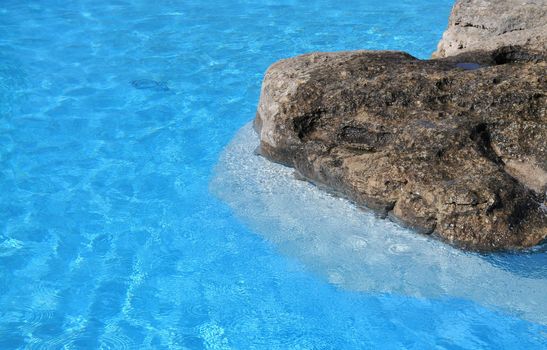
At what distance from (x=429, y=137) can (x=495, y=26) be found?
1880mm

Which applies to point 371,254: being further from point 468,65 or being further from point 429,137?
point 468,65

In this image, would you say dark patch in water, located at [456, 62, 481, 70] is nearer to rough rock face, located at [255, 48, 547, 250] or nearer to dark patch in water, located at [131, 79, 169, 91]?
rough rock face, located at [255, 48, 547, 250]

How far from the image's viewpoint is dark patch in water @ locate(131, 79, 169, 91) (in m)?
8.02

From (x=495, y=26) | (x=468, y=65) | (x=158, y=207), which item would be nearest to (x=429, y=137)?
(x=468, y=65)

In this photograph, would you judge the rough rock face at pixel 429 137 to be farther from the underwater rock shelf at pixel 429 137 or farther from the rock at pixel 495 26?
the rock at pixel 495 26

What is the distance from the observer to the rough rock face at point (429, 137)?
15.5ft

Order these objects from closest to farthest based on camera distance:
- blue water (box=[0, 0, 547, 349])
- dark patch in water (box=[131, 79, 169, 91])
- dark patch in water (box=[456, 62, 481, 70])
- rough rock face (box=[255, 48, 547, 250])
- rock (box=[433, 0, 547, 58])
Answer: blue water (box=[0, 0, 547, 349])
rough rock face (box=[255, 48, 547, 250])
dark patch in water (box=[456, 62, 481, 70])
rock (box=[433, 0, 547, 58])
dark patch in water (box=[131, 79, 169, 91])

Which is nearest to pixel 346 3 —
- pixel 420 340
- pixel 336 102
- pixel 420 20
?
pixel 420 20

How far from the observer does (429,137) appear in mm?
5051

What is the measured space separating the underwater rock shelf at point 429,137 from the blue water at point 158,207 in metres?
0.44

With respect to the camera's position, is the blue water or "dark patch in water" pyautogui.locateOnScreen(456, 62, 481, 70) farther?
"dark patch in water" pyautogui.locateOnScreen(456, 62, 481, 70)

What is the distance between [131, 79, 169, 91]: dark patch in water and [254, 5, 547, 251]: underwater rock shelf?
7.96 ft

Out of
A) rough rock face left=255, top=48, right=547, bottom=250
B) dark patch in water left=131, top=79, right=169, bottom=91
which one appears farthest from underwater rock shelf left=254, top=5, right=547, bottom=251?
Result: dark patch in water left=131, top=79, right=169, bottom=91

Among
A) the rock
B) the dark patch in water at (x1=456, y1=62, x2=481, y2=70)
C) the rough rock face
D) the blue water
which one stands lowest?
the blue water
